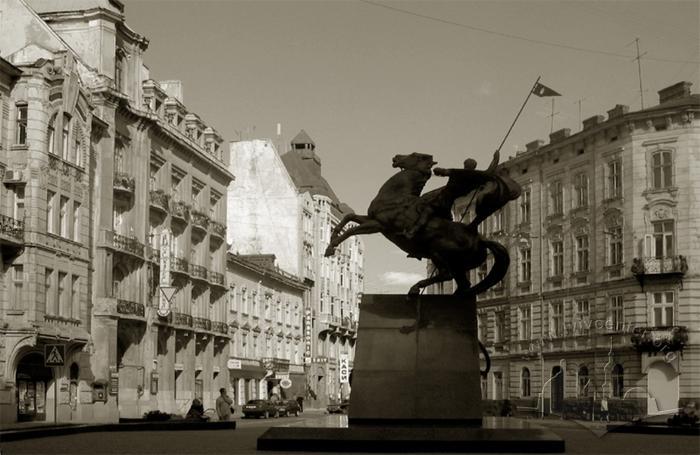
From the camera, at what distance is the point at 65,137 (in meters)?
48.0

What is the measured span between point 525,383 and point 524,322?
Result: 3.83 m

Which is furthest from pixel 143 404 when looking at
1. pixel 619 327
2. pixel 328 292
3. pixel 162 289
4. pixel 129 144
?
pixel 328 292

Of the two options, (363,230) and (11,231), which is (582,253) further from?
(363,230)

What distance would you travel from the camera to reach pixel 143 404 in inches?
2266

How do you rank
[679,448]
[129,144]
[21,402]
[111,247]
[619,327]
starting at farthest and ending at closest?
[619,327] < [129,144] < [111,247] < [21,402] < [679,448]

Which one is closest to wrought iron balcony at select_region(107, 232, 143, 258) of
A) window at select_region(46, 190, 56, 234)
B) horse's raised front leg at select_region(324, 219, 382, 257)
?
window at select_region(46, 190, 56, 234)

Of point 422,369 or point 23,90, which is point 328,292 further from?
point 422,369

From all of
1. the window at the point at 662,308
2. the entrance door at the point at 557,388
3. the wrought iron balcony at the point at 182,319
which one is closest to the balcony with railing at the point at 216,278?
the wrought iron balcony at the point at 182,319

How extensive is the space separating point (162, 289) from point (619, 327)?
2417 centimetres

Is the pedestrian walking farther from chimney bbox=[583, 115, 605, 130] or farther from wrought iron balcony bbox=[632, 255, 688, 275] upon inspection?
chimney bbox=[583, 115, 605, 130]

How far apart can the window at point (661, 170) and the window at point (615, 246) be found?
3269 mm

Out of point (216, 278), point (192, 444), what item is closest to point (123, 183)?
point (216, 278)

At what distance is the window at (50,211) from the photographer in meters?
46.1

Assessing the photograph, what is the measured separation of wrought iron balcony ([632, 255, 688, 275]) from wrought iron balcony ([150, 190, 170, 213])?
82.5 ft
